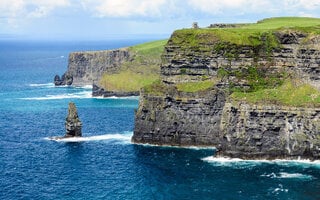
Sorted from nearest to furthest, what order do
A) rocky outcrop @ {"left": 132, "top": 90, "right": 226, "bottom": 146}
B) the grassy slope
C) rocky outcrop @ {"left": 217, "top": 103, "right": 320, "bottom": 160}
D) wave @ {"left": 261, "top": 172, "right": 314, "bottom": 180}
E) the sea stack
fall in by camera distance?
wave @ {"left": 261, "top": 172, "right": 314, "bottom": 180} < rocky outcrop @ {"left": 217, "top": 103, "right": 320, "bottom": 160} < the grassy slope < rocky outcrop @ {"left": 132, "top": 90, "right": 226, "bottom": 146} < the sea stack

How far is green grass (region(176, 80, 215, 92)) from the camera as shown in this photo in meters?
147

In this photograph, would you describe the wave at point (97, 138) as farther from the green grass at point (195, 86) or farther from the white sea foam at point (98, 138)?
the green grass at point (195, 86)

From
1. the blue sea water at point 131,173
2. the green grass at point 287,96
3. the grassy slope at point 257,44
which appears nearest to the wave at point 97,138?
the blue sea water at point 131,173

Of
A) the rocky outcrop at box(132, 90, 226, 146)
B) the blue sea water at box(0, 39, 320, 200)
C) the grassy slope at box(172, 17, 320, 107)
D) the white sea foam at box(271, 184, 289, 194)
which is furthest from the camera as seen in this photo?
the rocky outcrop at box(132, 90, 226, 146)

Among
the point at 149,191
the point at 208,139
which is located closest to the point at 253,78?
the point at 208,139

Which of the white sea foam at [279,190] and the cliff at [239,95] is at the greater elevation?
the cliff at [239,95]

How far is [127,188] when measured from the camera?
110m

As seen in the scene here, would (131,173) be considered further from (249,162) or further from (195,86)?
(195,86)

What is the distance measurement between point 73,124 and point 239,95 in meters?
48.2

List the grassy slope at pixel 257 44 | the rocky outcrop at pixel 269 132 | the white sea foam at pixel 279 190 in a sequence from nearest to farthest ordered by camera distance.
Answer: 1. the white sea foam at pixel 279 190
2. the rocky outcrop at pixel 269 132
3. the grassy slope at pixel 257 44

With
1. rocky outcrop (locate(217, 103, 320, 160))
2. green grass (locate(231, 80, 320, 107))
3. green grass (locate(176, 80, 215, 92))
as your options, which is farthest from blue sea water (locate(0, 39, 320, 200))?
green grass (locate(176, 80, 215, 92))

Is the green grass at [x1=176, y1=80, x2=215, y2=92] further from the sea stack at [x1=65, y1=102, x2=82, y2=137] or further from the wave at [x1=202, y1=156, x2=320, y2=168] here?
the sea stack at [x1=65, y1=102, x2=82, y2=137]

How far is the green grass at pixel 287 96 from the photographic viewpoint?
5232 inches

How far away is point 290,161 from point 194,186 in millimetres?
30600
